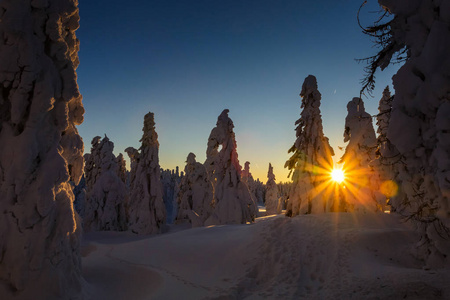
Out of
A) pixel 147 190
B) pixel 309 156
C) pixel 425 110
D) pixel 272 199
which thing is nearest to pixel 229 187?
pixel 309 156

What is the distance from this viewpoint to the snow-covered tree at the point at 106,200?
962 inches

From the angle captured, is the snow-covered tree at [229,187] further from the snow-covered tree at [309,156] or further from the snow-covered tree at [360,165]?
the snow-covered tree at [360,165]

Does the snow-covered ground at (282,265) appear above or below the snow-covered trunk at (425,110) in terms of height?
below

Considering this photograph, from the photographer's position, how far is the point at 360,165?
736 inches

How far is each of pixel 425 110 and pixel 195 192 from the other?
27.1 metres

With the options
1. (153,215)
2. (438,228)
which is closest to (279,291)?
(438,228)

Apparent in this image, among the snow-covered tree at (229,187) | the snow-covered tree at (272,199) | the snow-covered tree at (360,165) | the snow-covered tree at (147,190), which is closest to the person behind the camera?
the snow-covered tree at (360,165)

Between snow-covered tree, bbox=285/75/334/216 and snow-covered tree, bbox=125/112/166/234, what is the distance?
13.6 metres

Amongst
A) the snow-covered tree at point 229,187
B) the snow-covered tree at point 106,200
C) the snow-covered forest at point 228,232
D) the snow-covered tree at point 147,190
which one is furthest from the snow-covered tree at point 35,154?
the snow-covered tree at point 106,200

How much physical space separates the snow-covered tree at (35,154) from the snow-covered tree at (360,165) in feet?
54.5

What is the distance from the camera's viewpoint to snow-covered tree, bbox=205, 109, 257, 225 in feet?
69.5

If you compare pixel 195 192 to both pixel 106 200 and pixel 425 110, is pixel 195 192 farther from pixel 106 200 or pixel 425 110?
pixel 425 110

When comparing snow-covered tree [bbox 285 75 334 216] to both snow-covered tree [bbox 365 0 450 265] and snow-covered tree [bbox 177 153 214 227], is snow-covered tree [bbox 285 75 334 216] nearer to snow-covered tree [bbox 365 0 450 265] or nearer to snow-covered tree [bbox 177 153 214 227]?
snow-covered tree [bbox 365 0 450 265]

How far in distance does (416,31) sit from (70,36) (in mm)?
8721
